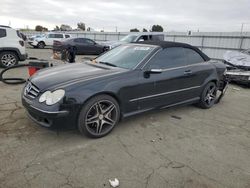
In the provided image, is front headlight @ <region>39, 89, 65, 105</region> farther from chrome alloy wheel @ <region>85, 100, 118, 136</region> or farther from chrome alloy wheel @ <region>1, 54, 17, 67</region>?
chrome alloy wheel @ <region>1, 54, 17, 67</region>

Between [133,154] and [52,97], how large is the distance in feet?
4.75

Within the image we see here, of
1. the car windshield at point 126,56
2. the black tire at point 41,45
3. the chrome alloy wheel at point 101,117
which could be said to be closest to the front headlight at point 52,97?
the chrome alloy wheel at point 101,117

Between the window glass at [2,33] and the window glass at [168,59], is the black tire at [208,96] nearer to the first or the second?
the window glass at [168,59]

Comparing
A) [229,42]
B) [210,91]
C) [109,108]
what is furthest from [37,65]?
[229,42]

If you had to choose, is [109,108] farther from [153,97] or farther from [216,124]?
[216,124]

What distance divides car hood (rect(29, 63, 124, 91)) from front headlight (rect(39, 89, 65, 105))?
0.39 ft

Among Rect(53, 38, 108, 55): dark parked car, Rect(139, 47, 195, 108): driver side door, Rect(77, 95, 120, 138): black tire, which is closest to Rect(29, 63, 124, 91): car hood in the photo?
Rect(77, 95, 120, 138): black tire

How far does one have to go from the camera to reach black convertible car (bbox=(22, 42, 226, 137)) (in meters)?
3.63

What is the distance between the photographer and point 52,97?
360 centimetres

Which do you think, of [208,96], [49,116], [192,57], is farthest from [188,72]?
[49,116]

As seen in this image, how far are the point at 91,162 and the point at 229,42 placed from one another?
14.6m

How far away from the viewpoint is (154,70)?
14.3ft

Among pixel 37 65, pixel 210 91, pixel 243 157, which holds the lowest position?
pixel 243 157

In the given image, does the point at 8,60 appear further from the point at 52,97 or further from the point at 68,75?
the point at 52,97
